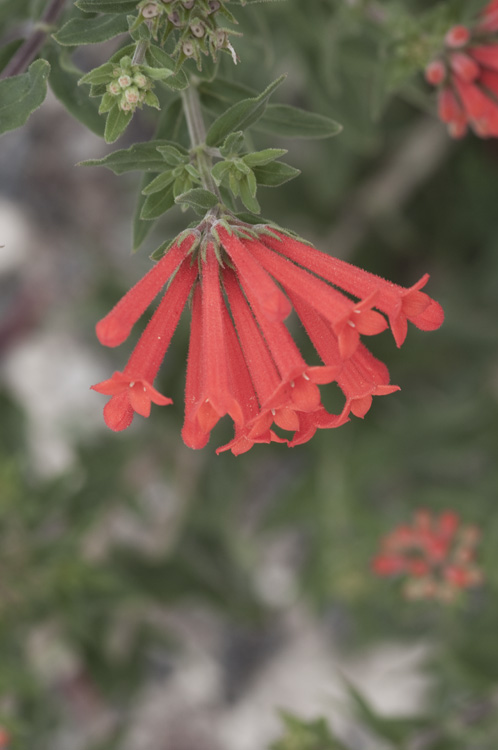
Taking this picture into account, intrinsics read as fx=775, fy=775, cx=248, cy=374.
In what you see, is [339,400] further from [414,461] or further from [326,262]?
[326,262]

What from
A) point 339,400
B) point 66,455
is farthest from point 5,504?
point 66,455

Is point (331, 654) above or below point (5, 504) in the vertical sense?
below

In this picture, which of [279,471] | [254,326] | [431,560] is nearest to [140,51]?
[254,326]

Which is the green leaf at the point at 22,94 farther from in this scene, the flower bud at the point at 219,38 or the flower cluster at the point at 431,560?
the flower cluster at the point at 431,560

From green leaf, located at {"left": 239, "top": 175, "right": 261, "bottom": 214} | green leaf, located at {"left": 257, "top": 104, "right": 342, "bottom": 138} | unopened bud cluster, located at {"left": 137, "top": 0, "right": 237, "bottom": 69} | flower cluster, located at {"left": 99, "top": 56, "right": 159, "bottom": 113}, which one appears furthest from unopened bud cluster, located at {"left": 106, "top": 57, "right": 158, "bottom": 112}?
green leaf, located at {"left": 257, "top": 104, "right": 342, "bottom": 138}

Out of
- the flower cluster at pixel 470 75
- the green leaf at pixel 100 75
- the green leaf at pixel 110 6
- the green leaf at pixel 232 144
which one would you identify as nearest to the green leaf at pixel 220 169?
the green leaf at pixel 232 144

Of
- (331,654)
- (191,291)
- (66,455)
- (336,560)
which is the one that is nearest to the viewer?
(191,291)
